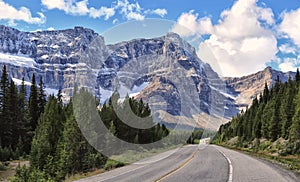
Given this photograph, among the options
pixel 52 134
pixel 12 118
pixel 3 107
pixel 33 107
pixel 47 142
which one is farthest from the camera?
pixel 33 107

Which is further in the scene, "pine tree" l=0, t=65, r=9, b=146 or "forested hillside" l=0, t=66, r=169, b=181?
"pine tree" l=0, t=65, r=9, b=146

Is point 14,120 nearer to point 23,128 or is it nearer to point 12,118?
point 12,118

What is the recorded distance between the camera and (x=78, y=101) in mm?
29672

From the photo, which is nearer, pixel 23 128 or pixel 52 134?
pixel 52 134

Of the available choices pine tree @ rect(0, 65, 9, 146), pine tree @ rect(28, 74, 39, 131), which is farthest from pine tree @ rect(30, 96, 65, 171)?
pine tree @ rect(28, 74, 39, 131)

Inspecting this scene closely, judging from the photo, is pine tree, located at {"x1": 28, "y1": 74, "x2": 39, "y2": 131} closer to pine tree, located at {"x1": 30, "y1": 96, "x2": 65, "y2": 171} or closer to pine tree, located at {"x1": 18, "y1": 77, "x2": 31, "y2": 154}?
pine tree, located at {"x1": 18, "y1": 77, "x2": 31, "y2": 154}

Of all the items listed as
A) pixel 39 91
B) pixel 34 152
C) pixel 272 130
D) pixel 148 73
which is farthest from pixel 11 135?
pixel 272 130

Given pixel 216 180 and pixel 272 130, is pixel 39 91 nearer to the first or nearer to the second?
pixel 272 130

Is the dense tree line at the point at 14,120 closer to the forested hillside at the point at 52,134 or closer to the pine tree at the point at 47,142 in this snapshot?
the forested hillside at the point at 52,134

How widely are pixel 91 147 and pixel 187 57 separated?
1170cm

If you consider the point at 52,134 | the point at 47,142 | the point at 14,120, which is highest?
the point at 14,120

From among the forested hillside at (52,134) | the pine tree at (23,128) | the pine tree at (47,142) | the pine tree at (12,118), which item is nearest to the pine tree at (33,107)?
the forested hillside at (52,134)

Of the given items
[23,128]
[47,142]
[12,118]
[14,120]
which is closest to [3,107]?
[12,118]

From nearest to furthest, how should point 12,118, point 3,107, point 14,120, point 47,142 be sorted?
point 47,142 < point 3,107 < point 12,118 < point 14,120
